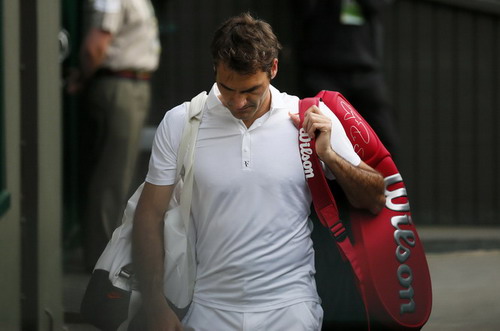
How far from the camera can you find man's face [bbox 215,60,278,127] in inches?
131

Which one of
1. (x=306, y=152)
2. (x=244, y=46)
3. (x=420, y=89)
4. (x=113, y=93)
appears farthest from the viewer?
(x=420, y=89)

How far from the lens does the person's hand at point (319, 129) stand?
3344 mm

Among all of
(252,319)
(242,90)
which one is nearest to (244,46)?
(242,90)

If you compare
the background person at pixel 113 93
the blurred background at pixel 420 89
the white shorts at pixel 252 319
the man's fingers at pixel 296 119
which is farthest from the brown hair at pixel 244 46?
the blurred background at pixel 420 89

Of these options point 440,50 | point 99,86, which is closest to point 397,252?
point 99,86

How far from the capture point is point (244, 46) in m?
3.30

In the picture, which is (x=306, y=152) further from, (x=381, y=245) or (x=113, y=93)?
(x=113, y=93)

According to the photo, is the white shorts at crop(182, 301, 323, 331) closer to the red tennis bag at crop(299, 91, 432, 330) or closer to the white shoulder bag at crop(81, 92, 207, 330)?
the white shoulder bag at crop(81, 92, 207, 330)

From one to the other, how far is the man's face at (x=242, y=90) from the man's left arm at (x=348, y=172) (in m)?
0.15

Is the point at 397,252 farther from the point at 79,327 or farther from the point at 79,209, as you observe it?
the point at 79,209

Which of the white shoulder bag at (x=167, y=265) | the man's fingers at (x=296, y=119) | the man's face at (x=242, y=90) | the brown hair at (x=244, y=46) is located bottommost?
the white shoulder bag at (x=167, y=265)

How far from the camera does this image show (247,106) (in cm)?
339

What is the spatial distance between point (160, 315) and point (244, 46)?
0.82 metres

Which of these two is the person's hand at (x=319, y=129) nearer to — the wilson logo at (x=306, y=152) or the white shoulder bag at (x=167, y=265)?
the wilson logo at (x=306, y=152)
